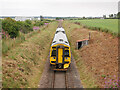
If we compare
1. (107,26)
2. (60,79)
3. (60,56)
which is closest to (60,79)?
(60,79)

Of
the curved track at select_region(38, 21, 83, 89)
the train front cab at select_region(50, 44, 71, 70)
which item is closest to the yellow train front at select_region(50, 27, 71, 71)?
the train front cab at select_region(50, 44, 71, 70)

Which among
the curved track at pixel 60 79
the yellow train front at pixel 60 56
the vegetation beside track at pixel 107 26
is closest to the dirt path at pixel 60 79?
the curved track at pixel 60 79

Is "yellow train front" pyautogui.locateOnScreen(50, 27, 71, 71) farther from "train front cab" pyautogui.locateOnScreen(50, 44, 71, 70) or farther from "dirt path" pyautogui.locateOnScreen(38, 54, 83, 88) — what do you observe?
"dirt path" pyautogui.locateOnScreen(38, 54, 83, 88)

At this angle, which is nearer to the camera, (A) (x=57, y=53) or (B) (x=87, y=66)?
(A) (x=57, y=53)

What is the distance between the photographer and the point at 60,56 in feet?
44.3

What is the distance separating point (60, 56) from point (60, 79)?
90.7 inches

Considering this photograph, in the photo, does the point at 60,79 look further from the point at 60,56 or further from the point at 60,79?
the point at 60,56

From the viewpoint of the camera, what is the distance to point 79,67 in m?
15.3

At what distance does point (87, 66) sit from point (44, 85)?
5535mm

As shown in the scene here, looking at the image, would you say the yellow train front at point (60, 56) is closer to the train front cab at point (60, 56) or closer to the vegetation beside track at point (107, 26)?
the train front cab at point (60, 56)

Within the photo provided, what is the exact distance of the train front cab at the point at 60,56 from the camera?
13438 mm

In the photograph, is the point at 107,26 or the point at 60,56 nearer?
the point at 60,56

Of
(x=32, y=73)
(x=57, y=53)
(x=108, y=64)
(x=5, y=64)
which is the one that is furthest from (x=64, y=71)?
(x=5, y=64)

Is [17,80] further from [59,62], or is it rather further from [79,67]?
[79,67]
